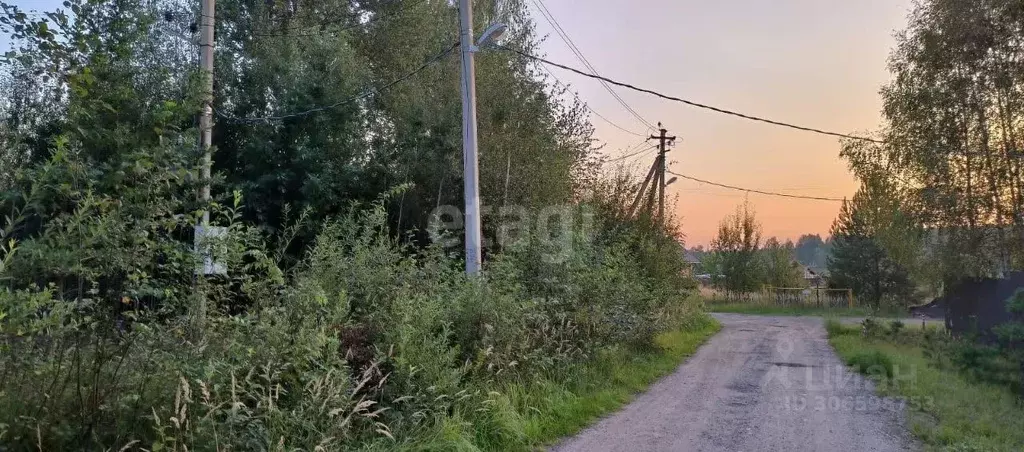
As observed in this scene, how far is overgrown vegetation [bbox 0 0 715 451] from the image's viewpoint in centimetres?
372

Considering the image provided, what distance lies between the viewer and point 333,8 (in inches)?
683

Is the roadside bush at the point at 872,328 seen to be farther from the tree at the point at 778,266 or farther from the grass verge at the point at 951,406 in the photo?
the tree at the point at 778,266

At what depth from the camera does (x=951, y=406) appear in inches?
292

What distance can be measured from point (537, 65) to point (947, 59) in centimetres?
813

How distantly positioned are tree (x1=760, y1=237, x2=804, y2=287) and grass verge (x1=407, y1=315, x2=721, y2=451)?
33299 millimetres

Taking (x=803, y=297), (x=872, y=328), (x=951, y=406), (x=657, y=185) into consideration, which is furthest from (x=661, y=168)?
(x=803, y=297)

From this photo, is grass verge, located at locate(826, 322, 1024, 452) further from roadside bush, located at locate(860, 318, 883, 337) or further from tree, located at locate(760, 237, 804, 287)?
tree, located at locate(760, 237, 804, 287)

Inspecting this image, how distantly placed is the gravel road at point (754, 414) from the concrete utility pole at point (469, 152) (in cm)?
293

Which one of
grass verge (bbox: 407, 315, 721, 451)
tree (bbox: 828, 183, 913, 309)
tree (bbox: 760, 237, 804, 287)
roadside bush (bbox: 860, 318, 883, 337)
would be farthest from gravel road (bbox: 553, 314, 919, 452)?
tree (bbox: 760, 237, 804, 287)

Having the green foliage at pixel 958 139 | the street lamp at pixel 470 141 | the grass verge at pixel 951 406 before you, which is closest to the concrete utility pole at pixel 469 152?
the street lamp at pixel 470 141

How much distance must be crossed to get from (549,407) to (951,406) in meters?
4.54

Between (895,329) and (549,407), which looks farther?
(895,329)

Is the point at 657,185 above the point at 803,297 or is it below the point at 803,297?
above

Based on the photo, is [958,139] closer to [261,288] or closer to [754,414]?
[754,414]
